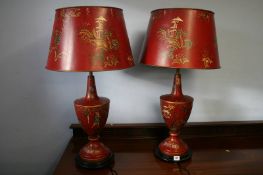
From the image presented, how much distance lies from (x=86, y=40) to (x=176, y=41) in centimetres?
29

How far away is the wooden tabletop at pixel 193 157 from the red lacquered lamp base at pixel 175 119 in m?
0.03

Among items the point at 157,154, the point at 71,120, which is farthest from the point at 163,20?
the point at 71,120

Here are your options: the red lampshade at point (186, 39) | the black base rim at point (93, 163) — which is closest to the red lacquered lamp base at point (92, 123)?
the black base rim at point (93, 163)

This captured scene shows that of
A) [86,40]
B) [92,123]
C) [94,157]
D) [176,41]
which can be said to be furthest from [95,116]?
[176,41]

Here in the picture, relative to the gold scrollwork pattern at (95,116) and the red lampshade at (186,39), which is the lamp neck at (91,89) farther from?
the red lampshade at (186,39)

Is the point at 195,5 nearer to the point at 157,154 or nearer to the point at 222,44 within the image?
the point at 222,44

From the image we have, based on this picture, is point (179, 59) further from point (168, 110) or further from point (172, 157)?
point (172, 157)

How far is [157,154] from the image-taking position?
90 centimetres

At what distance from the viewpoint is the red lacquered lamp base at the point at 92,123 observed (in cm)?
77

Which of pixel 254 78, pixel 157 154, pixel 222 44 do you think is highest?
pixel 222 44

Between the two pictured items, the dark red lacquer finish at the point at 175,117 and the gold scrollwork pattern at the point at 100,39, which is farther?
the dark red lacquer finish at the point at 175,117

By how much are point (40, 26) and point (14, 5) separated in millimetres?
135

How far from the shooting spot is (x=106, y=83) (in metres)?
1.03

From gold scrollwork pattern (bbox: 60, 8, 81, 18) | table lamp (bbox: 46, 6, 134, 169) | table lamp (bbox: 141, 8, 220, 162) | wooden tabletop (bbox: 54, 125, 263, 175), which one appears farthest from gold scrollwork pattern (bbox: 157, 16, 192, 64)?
wooden tabletop (bbox: 54, 125, 263, 175)
